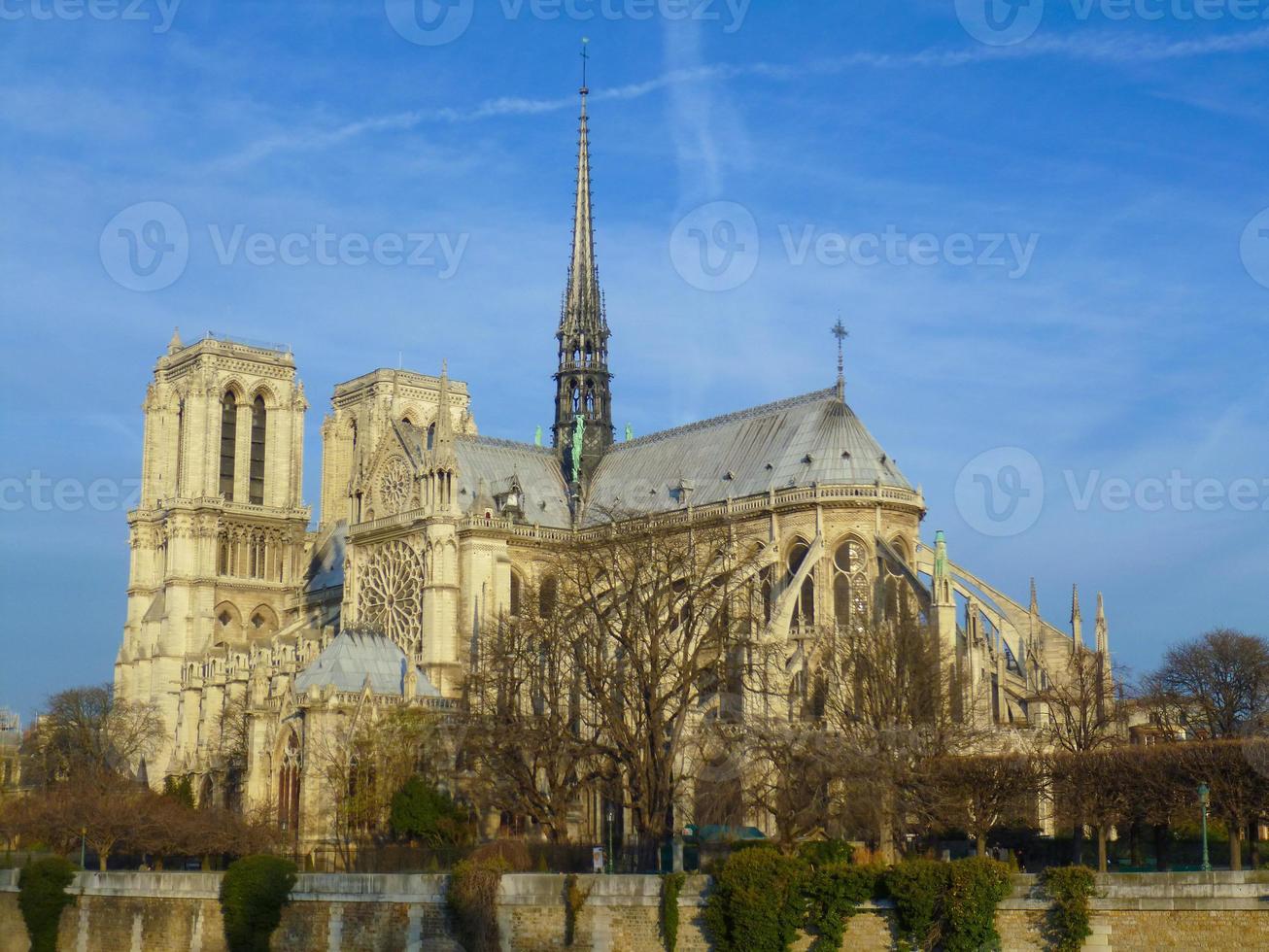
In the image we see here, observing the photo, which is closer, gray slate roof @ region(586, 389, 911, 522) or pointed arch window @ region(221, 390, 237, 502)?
gray slate roof @ region(586, 389, 911, 522)

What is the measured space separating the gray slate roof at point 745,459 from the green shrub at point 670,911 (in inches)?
1070

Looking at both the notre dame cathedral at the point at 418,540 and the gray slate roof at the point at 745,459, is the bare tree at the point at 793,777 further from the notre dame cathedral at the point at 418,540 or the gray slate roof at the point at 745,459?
the gray slate roof at the point at 745,459

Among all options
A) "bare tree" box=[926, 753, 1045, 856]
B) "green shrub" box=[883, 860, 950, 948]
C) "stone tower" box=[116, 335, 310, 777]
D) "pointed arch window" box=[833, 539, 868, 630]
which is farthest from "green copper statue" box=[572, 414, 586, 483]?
"green shrub" box=[883, 860, 950, 948]

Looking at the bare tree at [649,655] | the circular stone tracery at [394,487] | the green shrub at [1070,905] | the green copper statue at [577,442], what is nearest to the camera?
the green shrub at [1070,905]

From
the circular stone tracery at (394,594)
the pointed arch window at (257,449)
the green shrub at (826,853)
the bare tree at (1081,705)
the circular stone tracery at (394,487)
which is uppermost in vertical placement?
the pointed arch window at (257,449)

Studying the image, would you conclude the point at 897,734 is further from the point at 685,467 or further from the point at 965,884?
the point at 685,467

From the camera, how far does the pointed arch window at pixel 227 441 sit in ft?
321

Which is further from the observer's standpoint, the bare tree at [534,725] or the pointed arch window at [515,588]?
the pointed arch window at [515,588]

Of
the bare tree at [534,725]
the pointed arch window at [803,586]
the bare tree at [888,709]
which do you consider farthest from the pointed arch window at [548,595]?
the bare tree at [888,709]

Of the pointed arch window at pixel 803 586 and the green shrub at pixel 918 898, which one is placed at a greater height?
the pointed arch window at pixel 803 586

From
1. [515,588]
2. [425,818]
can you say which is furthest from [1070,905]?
[515,588]

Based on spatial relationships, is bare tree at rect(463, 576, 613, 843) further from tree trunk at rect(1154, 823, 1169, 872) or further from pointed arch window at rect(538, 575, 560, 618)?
tree trunk at rect(1154, 823, 1169, 872)

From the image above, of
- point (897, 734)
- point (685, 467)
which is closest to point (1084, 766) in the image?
point (897, 734)

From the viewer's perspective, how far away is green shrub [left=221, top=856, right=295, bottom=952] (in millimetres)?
46344
